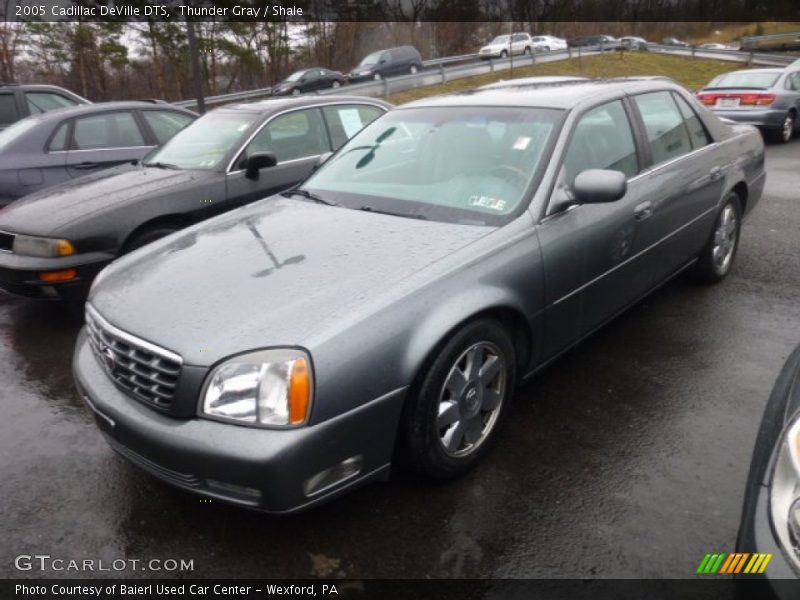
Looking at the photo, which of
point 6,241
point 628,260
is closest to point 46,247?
point 6,241

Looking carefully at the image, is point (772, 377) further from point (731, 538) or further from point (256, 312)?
point (256, 312)

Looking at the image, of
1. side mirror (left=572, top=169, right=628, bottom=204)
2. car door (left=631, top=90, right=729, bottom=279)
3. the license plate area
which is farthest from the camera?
the license plate area

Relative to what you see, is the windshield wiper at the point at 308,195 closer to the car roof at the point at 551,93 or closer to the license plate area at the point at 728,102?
the car roof at the point at 551,93

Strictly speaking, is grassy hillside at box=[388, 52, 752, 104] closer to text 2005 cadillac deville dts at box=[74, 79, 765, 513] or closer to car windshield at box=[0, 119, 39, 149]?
car windshield at box=[0, 119, 39, 149]

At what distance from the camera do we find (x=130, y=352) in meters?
2.34

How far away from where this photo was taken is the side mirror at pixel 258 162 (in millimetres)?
4938

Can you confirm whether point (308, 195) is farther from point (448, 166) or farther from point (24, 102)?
point (24, 102)

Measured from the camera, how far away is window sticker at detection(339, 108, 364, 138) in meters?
5.98

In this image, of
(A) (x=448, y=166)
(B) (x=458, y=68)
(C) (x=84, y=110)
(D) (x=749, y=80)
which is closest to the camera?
(A) (x=448, y=166)

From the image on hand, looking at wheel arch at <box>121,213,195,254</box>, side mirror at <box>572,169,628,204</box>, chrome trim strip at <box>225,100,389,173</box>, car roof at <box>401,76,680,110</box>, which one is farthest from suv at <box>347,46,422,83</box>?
side mirror at <box>572,169,628,204</box>

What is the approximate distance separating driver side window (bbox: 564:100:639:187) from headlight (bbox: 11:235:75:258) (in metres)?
3.36

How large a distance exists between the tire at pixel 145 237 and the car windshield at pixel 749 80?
38.5ft

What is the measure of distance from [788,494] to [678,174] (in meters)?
2.81

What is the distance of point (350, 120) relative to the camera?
19.9ft
